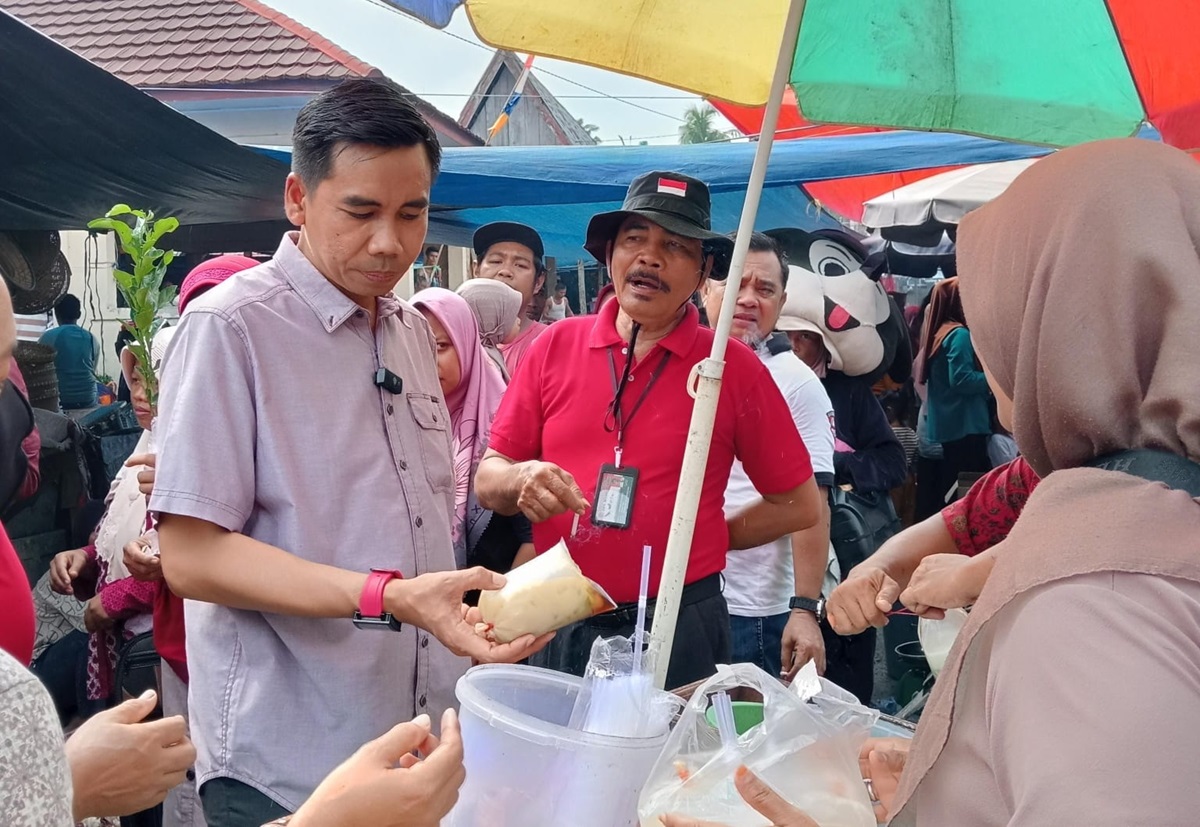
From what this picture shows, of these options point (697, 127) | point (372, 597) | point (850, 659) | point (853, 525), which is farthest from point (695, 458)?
point (697, 127)

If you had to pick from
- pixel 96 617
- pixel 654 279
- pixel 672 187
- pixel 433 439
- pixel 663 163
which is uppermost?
pixel 663 163

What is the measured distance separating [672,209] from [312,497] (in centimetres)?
131

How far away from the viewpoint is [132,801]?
121 centimetres

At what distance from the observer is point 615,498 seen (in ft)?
7.48

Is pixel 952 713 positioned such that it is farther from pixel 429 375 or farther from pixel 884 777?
pixel 429 375

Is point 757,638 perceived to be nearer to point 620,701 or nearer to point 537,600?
point 537,600

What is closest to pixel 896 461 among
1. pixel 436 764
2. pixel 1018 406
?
pixel 1018 406

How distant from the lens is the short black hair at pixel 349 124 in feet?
5.64

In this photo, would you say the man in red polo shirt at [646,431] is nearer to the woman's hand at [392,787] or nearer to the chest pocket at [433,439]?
the chest pocket at [433,439]

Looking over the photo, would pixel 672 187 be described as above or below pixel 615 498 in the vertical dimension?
above

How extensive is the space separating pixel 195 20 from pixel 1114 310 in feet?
51.8

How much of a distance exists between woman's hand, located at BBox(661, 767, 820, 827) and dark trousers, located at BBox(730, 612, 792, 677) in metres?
2.08

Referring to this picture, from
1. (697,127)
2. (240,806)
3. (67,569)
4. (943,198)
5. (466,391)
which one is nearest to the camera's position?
(240,806)

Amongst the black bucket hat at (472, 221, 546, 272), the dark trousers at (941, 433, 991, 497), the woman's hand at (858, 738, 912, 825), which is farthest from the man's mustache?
the dark trousers at (941, 433, 991, 497)
